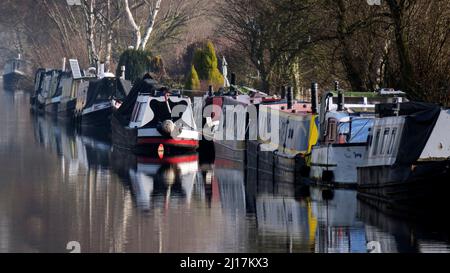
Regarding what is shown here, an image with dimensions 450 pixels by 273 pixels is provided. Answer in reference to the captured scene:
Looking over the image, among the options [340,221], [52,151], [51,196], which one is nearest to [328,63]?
[52,151]

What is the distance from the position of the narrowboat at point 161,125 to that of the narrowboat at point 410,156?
1372 centimetres

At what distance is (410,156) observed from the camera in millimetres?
29156

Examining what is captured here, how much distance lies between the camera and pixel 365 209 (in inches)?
1159

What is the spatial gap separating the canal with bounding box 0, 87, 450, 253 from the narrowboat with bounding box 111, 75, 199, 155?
100 cm

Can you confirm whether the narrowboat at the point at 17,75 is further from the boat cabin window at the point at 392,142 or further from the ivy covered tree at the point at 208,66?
the boat cabin window at the point at 392,142

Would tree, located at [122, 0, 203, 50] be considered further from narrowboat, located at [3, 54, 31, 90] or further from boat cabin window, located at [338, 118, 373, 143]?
boat cabin window, located at [338, 118, 373, 143]

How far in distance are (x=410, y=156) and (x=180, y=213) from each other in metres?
4.80

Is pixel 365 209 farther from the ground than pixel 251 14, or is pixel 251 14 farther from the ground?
pixel 251 14

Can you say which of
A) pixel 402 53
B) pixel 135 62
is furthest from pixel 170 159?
pixel 135 62

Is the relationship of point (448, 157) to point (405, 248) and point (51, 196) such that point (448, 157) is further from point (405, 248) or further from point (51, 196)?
point (51, 196)

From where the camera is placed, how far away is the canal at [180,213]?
25438mm

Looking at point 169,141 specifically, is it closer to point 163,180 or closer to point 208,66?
point 163,180

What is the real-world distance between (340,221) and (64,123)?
124 ft

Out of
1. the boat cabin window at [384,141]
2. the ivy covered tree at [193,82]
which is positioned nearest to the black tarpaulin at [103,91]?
the ivy covered tree at [193,82]
